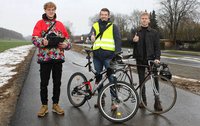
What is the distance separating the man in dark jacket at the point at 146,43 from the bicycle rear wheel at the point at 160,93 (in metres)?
0.08

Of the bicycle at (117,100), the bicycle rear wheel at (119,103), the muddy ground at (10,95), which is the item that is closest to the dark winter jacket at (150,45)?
the bicycle at (117,100)

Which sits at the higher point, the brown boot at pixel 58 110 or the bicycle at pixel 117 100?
the bicycle at pixel 117 100

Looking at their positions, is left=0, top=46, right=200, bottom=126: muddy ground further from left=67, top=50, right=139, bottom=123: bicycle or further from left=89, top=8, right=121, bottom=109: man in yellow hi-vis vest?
left=89, top=8, right=121, bottom=109: man in yellow hi-vis vest

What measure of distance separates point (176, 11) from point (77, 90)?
52355 mm

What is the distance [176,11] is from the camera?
54.6m

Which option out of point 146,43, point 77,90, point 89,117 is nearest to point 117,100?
point 89,117

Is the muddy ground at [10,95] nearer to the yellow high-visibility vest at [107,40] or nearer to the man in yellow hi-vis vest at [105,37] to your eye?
the man in yellow hi-vis vest at [105,37]

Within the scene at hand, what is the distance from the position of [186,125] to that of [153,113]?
32.7 inches

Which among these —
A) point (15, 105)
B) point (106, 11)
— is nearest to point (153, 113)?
point (106, 11)

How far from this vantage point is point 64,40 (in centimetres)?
529

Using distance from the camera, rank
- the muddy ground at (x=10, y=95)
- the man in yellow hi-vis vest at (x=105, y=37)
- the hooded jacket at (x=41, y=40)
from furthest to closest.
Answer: the man in yellow hi-vis vest at (x=105, y=37)
the muddy ground at (x=10, y=95)
the hooded jacket at (x=41, y=40)

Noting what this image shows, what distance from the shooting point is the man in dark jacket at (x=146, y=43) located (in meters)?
5.68

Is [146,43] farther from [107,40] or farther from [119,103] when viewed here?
[119,103]

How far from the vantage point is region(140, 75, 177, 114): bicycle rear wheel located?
17.9 feet
